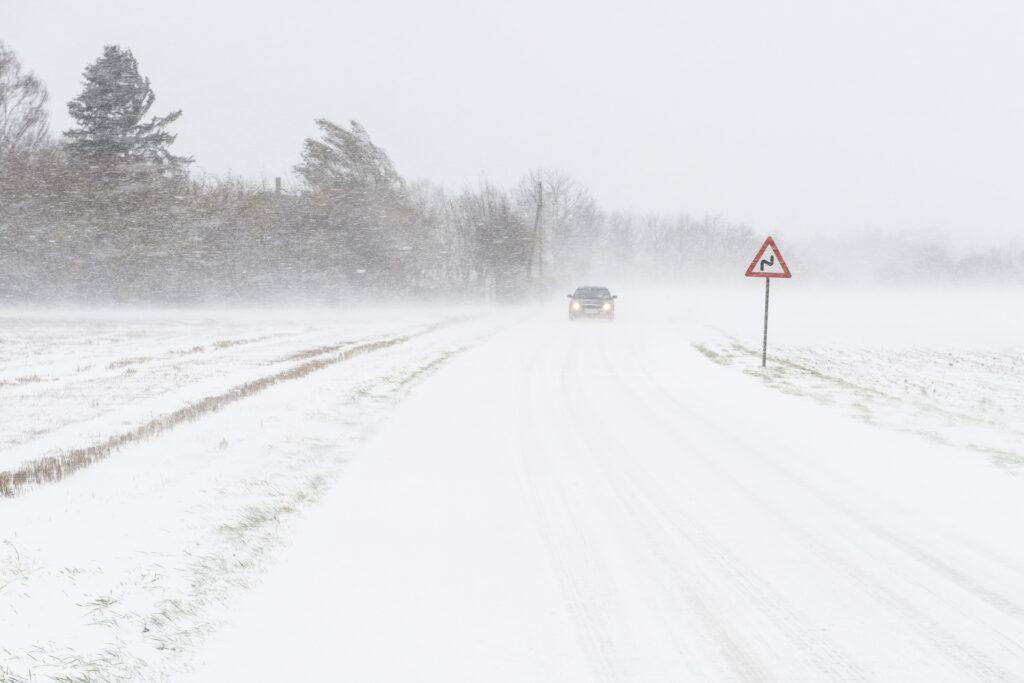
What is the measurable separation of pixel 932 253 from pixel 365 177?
348 ft

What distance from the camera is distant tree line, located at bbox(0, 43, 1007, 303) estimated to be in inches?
1312

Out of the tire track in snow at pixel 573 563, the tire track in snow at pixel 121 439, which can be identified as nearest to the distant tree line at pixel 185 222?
the tire track in snow at pixel 121 439

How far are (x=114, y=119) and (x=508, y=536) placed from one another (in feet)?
132

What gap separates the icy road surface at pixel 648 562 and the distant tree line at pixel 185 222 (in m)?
33.9

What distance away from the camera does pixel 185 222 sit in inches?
1452

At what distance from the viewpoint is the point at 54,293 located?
33.7 metres

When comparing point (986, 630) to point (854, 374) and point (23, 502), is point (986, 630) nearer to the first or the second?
point (23, 502)

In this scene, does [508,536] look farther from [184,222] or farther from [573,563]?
[184,222]

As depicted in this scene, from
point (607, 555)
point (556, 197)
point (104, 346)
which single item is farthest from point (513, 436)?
point (556, 197)

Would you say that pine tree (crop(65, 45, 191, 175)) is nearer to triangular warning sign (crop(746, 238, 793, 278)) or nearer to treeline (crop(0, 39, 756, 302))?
treeline (crop(0, 39, 756, 302))

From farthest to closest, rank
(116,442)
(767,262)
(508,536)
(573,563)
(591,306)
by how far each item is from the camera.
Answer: (591,306)
(767,262)
(116,442)
(508,536)
(573,563)

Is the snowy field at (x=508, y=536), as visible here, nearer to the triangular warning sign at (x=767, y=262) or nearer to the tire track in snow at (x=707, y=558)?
the tire track in snow at (x=707, y=558)

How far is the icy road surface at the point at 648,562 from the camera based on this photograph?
2779 mm

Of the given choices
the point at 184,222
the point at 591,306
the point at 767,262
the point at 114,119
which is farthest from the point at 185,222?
the point at 767,262
